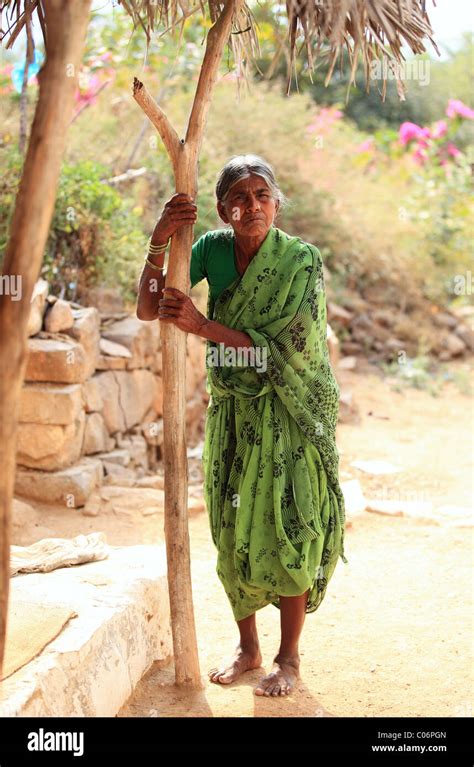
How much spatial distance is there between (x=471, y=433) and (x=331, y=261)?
333 centimetres

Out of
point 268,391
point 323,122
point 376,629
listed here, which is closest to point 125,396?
point 376,629

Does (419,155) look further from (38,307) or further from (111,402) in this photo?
(38,307)

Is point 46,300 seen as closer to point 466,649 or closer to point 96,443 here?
point 96,443

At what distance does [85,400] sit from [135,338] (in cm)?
85

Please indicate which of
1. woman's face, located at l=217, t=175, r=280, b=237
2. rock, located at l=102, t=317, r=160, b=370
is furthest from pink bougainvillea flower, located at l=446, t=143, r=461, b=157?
woman's face, located at l=217, t=175, r=280, b=237

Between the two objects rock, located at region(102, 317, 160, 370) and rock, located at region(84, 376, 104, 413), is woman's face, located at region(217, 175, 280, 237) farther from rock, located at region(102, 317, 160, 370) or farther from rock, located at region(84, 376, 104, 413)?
rock, located at region(102, 317, 160, 370)

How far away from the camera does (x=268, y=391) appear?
331cm

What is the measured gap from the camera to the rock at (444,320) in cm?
1144

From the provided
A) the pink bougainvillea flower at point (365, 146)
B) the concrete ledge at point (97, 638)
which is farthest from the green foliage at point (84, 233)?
the pink bougainvillea flower at point (365, 146)

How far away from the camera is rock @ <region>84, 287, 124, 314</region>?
281 inches

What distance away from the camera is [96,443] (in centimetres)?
→ 628

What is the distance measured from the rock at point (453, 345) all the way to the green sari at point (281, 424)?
812 centimetres

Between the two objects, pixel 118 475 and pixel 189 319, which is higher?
pixel 189 319

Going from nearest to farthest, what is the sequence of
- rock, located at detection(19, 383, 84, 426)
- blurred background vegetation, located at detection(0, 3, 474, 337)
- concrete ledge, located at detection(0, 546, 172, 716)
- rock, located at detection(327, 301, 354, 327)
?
concrete ledge, located at detection(0, 546, 172, 716), rock, located at detection(19, 383, 84, 426), blurred background vegetation, located at detection(0, 3, 474, 337), rock, located at detection(327, 301, 354, 327)
